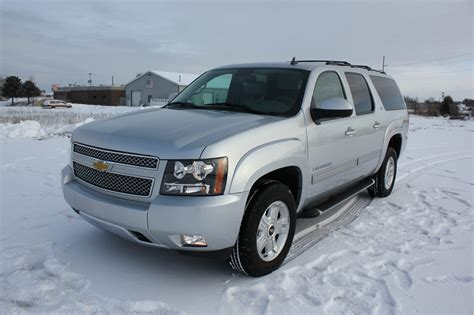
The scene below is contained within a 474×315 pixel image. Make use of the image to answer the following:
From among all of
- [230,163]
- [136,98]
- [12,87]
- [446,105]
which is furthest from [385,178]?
[12,87]

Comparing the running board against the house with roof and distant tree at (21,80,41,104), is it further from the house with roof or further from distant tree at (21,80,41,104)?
distant tree at (21,80,41,104)

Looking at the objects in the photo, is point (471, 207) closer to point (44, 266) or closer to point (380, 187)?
point (380, 187)

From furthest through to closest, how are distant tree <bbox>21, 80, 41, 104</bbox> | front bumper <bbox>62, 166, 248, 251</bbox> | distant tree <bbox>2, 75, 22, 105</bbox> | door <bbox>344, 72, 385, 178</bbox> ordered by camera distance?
distant tree <bbox>21, 80, 41, 104</bbox>
distant tree <bbox>2, 75, 22, 105</bbox>
door <bbox>344, 72, 385, 178</bbox>
front bumper <bbox>62, 166, 248, 251</bbox>

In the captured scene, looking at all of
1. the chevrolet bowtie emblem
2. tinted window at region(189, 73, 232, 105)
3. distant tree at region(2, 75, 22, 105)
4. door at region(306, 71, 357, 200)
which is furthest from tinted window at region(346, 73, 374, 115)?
distant tree at region(2, 75, 22, 105)

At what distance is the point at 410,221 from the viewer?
4.87 m

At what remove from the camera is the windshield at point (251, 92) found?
3914mm

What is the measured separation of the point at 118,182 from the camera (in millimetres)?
3098

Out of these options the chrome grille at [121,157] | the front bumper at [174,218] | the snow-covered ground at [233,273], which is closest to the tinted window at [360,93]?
the snow-covered ground at [233,273]

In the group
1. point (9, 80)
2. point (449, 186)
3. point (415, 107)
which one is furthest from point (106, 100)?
point (449, 186)

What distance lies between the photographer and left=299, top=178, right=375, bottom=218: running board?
3.97 m

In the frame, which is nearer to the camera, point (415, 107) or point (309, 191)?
point (309, 191)

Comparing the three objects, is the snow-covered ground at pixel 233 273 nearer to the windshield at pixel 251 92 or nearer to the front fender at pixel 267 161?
the front fender at pixel 267 161

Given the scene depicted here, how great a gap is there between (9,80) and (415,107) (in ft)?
201

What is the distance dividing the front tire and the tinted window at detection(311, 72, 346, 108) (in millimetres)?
1100
